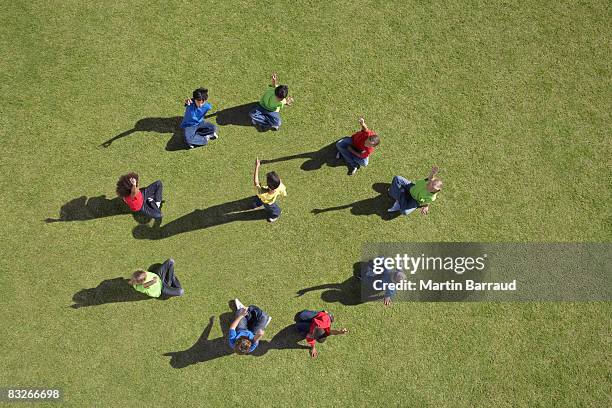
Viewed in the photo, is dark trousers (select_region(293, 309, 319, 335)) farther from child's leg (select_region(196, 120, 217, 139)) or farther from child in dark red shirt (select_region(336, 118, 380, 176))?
child's leg (select_region(196, 120, 217, 139))

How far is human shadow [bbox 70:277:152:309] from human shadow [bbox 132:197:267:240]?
4.16 feet

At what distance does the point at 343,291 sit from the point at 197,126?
548 centimetres

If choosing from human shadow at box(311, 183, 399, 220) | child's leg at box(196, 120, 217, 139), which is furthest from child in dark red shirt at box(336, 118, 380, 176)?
child's leg at box(196, 120, 217, 139)

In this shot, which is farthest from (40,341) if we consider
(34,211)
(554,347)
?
(554,347)

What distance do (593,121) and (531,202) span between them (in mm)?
2942

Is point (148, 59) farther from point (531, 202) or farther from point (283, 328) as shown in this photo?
point (531, 202)

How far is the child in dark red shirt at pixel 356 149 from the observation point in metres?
9.93

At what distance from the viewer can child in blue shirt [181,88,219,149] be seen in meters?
10.2

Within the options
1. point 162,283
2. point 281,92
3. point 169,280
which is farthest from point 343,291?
point 281,92

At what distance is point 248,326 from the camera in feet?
32.3

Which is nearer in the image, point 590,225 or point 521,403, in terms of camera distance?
point 521,403

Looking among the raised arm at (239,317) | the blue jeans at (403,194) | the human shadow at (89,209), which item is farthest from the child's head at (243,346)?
the blue jeans at (403,194)

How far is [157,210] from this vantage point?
10234 millimetres

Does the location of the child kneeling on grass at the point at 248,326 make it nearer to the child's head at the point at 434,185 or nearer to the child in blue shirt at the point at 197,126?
→ the child in blue shirt at the point at 197,126
